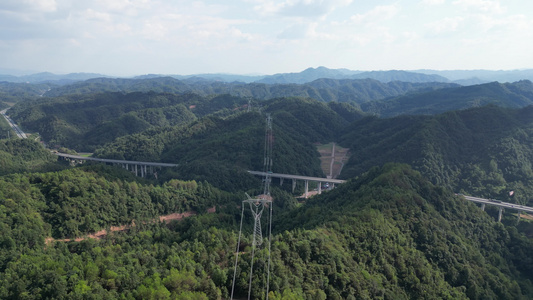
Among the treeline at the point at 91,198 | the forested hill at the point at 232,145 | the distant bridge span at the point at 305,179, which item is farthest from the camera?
the distant bridge span at the point at 305,179

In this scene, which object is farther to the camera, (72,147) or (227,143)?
(72,147)

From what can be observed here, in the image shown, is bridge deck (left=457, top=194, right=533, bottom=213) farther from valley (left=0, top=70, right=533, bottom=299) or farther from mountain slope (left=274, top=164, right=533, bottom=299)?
mountain slope (left=274, top=164, right=533, bottom=299)

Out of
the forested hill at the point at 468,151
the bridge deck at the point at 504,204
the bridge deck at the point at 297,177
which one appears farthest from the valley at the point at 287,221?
the bridge deck at the point at 504,204

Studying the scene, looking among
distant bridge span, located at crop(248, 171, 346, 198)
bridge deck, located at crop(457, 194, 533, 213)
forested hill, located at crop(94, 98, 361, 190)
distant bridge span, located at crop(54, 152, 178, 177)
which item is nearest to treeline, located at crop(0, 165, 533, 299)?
bridge deck, located at crop(457, 194, 533, 213)

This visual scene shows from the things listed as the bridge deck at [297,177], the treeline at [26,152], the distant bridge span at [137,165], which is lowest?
the distant bridge span at [137,165]

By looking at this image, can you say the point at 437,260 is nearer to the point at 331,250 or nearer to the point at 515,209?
the point at 331,250

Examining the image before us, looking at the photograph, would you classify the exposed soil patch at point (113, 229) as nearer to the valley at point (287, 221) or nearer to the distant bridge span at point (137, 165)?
the valley at point (287, 221)

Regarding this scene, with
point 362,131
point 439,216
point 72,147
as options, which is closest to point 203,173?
point 439,216

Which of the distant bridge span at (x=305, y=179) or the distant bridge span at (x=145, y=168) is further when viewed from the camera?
the distant bridge span at (x=145, y=168)

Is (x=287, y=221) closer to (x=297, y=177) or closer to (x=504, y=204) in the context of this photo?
(x=297, y=177)
